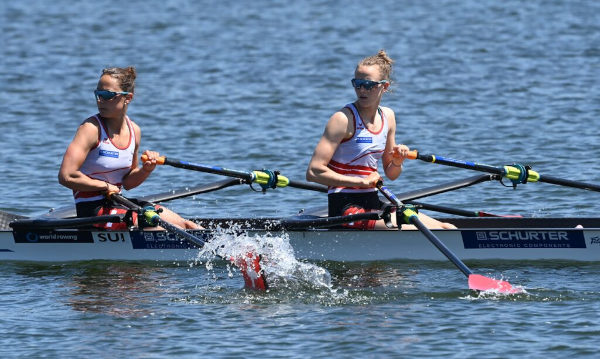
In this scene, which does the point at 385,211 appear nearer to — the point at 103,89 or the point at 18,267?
the point at 103,89

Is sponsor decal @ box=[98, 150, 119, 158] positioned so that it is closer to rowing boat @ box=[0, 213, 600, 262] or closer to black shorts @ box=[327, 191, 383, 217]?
rowing boat @ box=[0, 213, 600, 262]

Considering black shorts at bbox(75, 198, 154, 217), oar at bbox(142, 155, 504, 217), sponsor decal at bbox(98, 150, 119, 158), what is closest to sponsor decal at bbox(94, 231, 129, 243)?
black shorts at bbox(75, 198, 154, 217)

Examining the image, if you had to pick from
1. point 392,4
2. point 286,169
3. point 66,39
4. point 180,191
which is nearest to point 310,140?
point 286,169

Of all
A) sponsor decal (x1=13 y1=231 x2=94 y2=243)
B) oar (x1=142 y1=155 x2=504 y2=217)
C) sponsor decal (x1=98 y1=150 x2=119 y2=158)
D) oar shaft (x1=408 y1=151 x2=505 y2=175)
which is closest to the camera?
sponsor decal (x1=98 y1=150 x2=119 y2=158)

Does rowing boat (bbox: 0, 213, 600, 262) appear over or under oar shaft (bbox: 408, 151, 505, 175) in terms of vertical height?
under

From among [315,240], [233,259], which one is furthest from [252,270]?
[315,240]

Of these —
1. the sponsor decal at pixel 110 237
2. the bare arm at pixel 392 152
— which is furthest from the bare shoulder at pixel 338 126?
the sponsor decal at pixel 110 237

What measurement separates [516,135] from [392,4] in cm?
2039

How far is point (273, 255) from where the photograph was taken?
1175 centimetres

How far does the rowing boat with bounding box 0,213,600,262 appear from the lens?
12000 millimetres

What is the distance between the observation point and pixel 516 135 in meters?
19.6

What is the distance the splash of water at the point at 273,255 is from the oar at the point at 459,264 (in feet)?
3.17

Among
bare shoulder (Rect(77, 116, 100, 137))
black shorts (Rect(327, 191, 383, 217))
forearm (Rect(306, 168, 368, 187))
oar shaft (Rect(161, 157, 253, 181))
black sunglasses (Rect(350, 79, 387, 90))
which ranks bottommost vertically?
black shorts (Rect(327, 191, 383, 217))

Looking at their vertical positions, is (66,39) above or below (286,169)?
above
